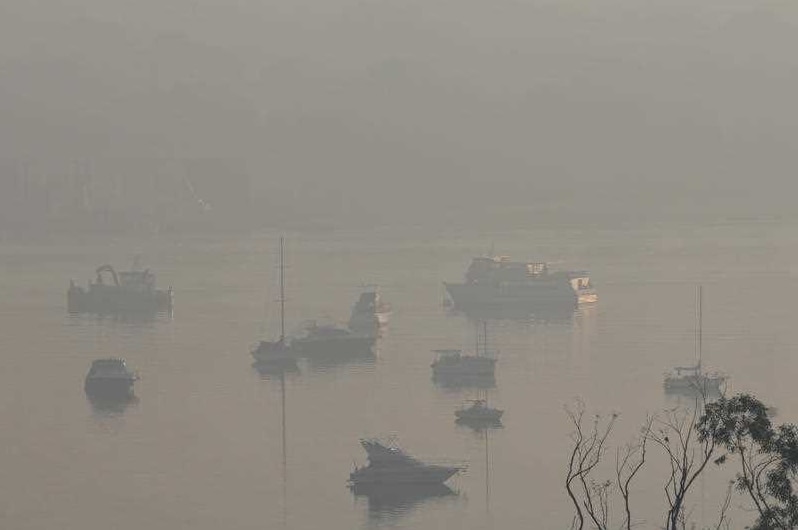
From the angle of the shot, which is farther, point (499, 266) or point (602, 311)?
point (499, 266)

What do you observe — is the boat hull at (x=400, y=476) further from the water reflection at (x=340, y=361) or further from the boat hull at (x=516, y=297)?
the boat hull at (x=516, y=297)

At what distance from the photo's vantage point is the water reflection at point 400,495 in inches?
1517

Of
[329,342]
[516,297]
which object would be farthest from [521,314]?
[329,342]

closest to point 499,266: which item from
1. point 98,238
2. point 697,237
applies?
point 697,237

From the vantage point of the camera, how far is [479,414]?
48281mm

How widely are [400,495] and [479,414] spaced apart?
29.8 ft

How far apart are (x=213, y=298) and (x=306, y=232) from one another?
75.6 meters

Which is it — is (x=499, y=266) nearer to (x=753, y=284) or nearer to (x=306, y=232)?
(x=753, y=284)

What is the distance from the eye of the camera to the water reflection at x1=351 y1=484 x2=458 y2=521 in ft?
126

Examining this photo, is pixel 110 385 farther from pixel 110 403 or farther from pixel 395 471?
pixel 395 471

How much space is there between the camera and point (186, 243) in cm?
15162

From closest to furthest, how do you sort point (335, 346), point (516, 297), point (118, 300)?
point (335, 346) < point (118, 300) < point (516, 297)

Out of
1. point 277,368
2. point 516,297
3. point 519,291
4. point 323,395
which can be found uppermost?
point 519,291

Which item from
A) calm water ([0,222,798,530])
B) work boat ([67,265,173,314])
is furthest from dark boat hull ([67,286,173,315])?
calm water ([0,222,798,530])
